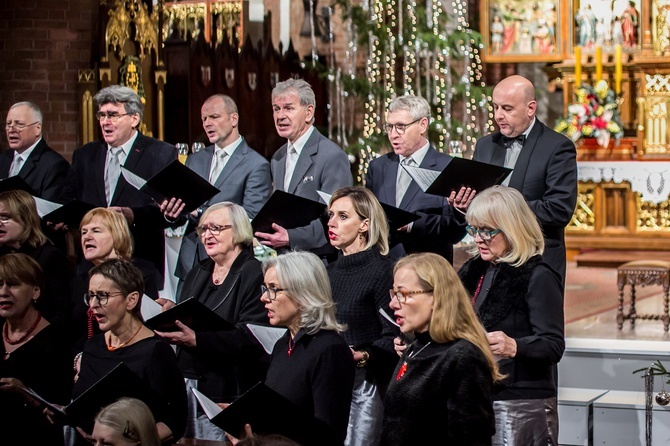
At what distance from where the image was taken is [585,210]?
11531mm

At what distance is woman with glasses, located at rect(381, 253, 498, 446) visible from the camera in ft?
11.3

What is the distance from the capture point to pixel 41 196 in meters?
6.22

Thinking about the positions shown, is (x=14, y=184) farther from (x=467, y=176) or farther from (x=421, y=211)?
(x=467, y=176)

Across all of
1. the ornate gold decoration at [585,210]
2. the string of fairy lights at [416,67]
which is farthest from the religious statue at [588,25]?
the ornate gold decoration at [585,210]

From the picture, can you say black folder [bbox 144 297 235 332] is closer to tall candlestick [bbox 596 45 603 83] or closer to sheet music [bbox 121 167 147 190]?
sheet music [bbox 121 167 147 190]

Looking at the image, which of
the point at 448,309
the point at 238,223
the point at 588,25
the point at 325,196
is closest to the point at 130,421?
the point at 448,309

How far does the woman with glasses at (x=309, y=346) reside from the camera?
12.7ft

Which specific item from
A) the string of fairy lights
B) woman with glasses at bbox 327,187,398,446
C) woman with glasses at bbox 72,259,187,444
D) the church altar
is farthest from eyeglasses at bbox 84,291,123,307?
the church altar

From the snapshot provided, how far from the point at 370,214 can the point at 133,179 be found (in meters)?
1.40

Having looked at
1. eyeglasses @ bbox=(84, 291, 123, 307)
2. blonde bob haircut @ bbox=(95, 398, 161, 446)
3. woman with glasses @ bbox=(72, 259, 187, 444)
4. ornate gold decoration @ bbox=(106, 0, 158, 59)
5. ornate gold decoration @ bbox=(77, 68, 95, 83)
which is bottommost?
blonde bob haircut @ bbox=(95, 398, 161, 446)

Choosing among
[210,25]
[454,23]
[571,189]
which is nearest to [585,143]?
[454,23]

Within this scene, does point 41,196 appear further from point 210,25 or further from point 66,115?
point 210,25

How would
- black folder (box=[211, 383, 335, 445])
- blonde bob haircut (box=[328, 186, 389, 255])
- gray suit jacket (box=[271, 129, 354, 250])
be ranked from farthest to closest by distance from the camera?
gray suit jacket (box=[271, 129, 354, 250]), blonde bob haircut (box=[328, 186, 389, 255]), black folder (box=[211, 383, 335, 445])

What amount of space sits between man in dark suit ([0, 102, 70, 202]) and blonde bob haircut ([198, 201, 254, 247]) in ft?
5.01
